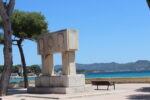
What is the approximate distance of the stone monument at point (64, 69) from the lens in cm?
2036

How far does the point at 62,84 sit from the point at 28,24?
30.1 feet

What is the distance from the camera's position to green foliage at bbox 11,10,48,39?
92.2ft

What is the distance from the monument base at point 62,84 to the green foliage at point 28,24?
23.3 feet

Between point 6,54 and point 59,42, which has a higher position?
point 59,42

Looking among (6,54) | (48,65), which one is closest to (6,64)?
(6,54)

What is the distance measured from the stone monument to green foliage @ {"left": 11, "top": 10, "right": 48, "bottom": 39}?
609 centimetres

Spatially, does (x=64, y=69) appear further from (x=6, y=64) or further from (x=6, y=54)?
(x=6, y=54)

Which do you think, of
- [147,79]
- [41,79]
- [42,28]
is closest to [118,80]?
[147,79]

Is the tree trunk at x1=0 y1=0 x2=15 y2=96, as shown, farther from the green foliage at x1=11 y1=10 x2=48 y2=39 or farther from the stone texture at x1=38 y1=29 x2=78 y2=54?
the green foliage at x1=11 y1=10 x2=48 y2=39

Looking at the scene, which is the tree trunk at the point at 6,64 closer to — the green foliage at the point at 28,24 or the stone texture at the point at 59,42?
the stone texture at the point at 59,42

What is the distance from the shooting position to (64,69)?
20.8 m

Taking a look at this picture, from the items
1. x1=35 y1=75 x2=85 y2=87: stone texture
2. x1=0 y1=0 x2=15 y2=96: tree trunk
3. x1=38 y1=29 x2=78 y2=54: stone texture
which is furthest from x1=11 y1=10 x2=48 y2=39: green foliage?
x1=0 y1=0 x2=15 y2=96: tree trunk

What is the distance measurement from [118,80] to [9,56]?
562 inches

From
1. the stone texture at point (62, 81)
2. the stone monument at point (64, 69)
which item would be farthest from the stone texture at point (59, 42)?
the stone texture at point (62, 81)
